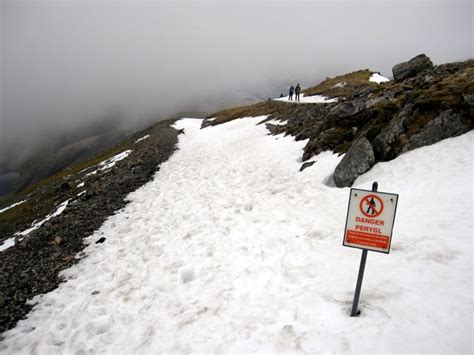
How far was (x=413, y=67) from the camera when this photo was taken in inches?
811

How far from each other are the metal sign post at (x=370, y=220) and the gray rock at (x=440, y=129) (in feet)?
32.3

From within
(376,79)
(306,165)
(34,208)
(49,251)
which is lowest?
(34,208)

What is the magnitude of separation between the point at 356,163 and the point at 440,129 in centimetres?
388

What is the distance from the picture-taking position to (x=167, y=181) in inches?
802

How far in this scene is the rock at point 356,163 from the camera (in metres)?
13.1

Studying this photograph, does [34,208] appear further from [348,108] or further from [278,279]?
[348,108]

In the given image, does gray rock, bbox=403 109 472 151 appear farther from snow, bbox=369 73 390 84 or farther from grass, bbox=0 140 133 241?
snow, bbox=369 73 390 84

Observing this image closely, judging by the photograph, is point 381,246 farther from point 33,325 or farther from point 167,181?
point 167,181

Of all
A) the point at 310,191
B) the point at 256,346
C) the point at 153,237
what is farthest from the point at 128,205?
the point at 256,346

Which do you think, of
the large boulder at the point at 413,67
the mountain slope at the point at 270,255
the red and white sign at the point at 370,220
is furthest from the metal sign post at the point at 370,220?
the large boulder at the point at 413,67

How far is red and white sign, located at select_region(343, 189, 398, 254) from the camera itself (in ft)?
15.1

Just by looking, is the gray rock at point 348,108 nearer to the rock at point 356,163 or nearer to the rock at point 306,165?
the rock at point 306,165

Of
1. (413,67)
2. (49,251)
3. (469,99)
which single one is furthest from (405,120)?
(49,251)

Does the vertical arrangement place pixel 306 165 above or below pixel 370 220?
below
